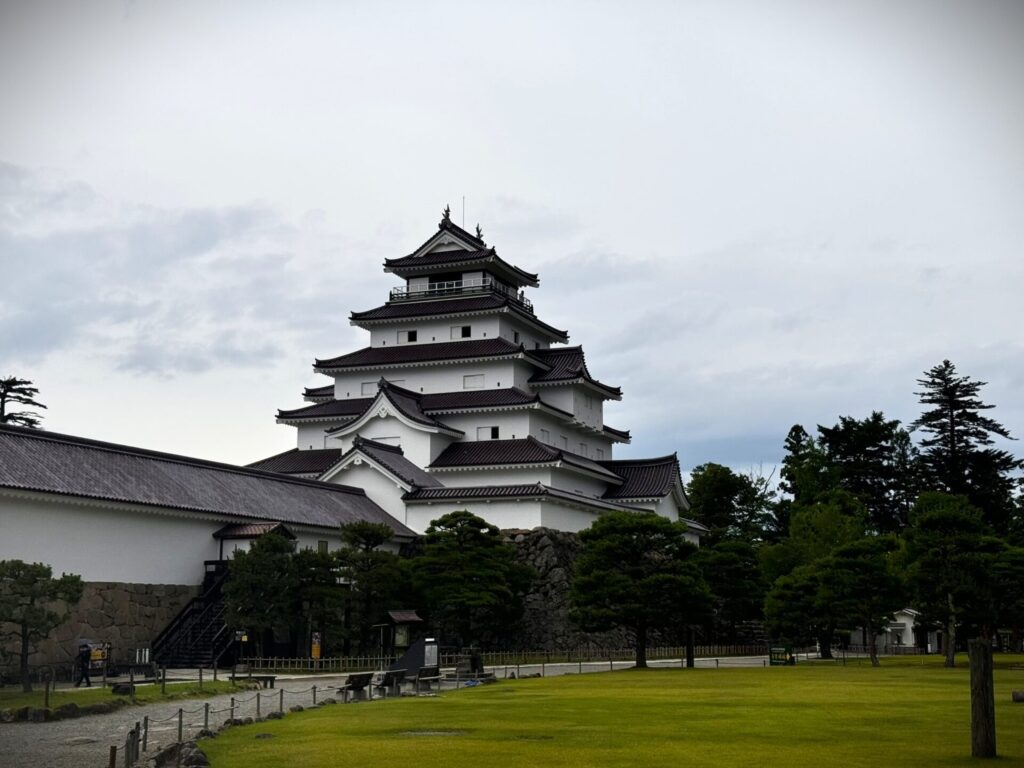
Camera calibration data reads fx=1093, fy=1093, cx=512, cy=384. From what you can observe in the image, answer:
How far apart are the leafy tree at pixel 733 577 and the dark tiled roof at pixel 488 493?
761 centimetres

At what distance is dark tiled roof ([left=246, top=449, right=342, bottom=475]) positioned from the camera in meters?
54.0

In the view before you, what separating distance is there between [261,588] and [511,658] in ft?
37.7

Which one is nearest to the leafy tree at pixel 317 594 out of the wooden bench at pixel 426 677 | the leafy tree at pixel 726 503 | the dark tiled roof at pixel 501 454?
the wooden bench at pixel 426 677

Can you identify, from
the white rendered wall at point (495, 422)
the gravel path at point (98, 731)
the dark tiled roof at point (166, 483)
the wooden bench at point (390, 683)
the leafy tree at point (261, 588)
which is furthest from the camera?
→ the white rendered wall at point (495, 422)

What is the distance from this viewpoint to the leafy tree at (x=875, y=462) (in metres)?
81.9

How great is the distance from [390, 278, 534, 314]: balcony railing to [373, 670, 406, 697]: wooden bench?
107 ft

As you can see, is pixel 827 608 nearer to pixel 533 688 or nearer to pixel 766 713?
pixel 533 688

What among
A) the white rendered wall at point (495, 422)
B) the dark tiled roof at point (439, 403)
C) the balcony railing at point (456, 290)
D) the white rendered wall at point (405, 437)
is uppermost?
the balcony railing at point (456, 290)

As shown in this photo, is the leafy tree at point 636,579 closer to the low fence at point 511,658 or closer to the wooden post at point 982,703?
the low fence at point 511,658

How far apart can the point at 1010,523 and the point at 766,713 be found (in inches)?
2190

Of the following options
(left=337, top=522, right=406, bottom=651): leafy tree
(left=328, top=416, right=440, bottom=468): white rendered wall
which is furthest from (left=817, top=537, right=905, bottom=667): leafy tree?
(left=328, top=416, right=440, bottom=468): white rendered wall

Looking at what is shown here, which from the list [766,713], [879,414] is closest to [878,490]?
[879,414]

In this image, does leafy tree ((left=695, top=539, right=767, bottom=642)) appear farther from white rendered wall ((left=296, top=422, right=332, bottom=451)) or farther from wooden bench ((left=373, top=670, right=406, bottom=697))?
wooden bench ((left=373, top=670, right=406, bottom=697))

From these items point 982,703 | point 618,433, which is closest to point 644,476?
point 618,433
